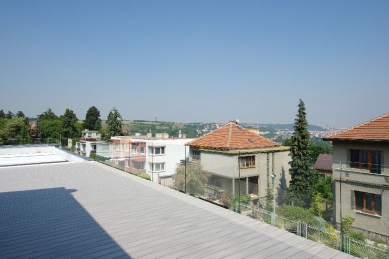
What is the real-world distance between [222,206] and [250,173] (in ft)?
37.2

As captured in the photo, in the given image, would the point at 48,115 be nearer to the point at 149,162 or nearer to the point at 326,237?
the point at 149,162

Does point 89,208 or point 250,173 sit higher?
point 89,208

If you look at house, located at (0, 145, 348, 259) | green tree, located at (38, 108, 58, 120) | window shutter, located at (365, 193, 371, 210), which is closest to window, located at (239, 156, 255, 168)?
window shutter, located at (365, 193, 371, 210)

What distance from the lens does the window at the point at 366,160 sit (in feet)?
34.1

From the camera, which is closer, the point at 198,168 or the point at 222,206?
the point at 222,206

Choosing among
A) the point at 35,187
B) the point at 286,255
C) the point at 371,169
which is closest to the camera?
the point at 286,255

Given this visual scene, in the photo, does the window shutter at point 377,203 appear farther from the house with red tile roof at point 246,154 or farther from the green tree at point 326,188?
the house with red tile roof at point 246,154

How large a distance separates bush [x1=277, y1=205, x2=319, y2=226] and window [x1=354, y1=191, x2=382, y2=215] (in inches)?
111

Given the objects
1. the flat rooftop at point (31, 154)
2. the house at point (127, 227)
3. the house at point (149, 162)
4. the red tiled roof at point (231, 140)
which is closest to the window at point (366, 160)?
the house at point (149, 162)

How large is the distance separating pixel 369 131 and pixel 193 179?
870 centimetres

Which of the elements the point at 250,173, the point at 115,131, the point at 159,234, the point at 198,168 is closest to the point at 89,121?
the point at 115,131

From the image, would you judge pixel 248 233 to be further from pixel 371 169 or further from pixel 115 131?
pixel 115 131

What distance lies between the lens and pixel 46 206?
5934 mm

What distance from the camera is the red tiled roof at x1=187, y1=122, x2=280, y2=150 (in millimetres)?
18625
